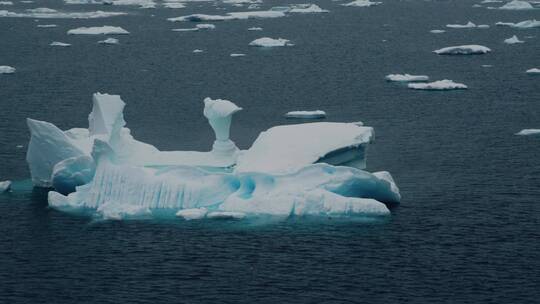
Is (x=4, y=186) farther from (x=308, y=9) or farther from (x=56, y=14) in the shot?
(x=308, y=9)

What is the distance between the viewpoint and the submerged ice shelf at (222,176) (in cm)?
2580

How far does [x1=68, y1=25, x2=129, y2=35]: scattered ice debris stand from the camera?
6638cm

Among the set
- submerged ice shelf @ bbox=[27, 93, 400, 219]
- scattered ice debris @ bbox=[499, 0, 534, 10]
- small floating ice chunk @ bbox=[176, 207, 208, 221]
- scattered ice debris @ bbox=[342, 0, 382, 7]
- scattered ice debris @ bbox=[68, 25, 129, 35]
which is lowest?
scattered ice debris @ bbox=[342, 0, 382, 7]

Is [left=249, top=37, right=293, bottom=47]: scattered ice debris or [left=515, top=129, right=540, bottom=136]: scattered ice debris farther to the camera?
[left=249, top=37, right=293, bottom=47]: scattered ice debris

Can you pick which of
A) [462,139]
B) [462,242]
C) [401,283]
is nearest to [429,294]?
[401,283]

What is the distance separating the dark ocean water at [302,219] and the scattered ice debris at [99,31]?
7.20 feet

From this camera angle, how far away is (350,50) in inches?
2331

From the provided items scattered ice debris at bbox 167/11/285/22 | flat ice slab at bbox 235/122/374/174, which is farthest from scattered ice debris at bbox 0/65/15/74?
flat ice slab at bbox 235/122/374/174

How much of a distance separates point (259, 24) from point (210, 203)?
159 ft

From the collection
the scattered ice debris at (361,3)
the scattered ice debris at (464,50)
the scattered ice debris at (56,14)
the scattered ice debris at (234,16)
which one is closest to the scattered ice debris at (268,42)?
the scattered ice debris at (464,50)

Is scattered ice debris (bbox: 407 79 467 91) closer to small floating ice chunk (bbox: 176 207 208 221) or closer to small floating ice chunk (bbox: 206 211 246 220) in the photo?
small floating ice chunk (bbox: 206 211 246 220)

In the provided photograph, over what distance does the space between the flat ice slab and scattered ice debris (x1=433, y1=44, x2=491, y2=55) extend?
97.6 ft

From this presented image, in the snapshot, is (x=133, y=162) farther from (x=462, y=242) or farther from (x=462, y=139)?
(x=462, y=139)

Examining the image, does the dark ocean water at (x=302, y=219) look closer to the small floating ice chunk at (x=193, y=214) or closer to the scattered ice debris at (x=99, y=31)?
the small floating ice chunk at (x=193, y=214)
